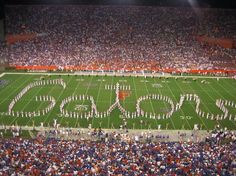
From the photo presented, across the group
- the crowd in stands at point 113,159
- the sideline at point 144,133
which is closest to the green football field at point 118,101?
the sideline at point 144,133

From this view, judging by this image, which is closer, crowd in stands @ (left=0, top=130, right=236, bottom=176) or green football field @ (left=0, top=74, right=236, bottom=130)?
crowd in stands @ (left=0, top=130, right=236, bottom=176)

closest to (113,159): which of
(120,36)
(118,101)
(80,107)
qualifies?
(80,107)

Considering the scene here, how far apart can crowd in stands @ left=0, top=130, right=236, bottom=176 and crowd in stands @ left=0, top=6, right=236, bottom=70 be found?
2983 cm

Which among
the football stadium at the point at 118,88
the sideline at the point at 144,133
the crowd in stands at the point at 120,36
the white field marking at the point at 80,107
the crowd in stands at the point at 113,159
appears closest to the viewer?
the crowd in stands at the point at 113,159

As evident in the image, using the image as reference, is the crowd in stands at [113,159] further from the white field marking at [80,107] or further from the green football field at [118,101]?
the white field marking at [80,107]

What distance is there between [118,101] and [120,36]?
87.7 feet

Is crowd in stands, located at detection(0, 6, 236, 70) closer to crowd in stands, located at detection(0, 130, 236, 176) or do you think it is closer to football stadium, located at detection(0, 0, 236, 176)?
football stadium, located at detection(0, 0, 236, 176)

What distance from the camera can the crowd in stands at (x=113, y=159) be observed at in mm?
15281

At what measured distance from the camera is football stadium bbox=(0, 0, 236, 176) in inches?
661

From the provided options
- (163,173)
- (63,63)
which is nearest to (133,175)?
(163,173)

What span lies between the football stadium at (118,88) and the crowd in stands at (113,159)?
0.06m

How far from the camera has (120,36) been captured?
56.2m

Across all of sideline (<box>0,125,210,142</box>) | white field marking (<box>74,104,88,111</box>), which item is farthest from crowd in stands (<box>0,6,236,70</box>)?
sideline (<box>0,125,210,142</box>)

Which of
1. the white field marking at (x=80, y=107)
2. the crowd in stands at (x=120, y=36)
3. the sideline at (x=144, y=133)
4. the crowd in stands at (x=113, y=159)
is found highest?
the crowd in stands at (x=120, y=36)
